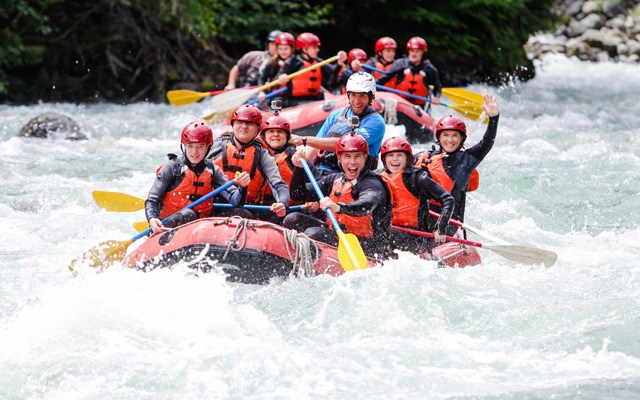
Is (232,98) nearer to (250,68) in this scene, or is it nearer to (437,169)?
(250,68)

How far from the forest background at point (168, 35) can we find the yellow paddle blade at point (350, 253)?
8.89m

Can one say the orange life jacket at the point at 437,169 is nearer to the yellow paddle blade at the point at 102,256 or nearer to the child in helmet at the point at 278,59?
the yellow paddle blade at the point at 102,256

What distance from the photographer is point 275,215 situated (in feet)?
25.6

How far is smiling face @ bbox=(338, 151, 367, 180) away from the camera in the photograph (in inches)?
290

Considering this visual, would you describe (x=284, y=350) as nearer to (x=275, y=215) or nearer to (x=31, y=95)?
(x=275, y=215)

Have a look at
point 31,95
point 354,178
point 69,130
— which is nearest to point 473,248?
point 354,178

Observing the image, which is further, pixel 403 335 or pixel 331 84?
pixel 331 84

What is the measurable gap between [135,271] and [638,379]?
3312 millimetres

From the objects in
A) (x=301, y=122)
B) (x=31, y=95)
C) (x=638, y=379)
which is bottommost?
(x=31, y=95)

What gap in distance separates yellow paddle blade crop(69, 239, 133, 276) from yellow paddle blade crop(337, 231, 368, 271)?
5.12ft

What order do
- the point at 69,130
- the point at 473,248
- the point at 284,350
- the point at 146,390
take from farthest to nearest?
the point at 69,130, the point at 473,248, the point at 284,350, the point at 146,390

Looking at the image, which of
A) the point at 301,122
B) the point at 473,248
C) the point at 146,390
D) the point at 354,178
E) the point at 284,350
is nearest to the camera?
the point at 146,390

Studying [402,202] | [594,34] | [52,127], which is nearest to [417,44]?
[52,127]

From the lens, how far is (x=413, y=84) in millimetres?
13977
